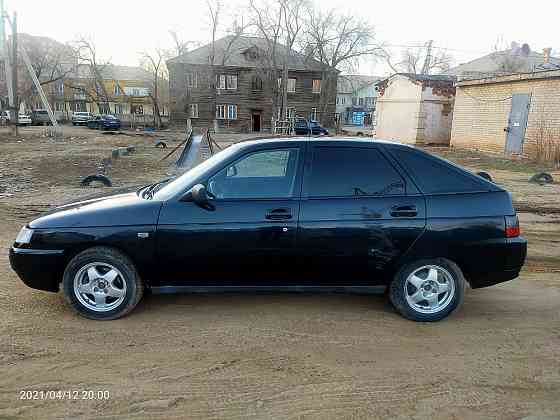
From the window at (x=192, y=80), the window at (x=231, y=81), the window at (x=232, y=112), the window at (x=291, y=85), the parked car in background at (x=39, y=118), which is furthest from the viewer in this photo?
the window at (x=291, y=85)

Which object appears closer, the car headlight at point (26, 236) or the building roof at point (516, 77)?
the car headlight at point (26, 236)

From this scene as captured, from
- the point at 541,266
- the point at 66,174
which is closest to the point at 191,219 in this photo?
the point at 541,266

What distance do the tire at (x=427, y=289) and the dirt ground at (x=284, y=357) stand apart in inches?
4.5

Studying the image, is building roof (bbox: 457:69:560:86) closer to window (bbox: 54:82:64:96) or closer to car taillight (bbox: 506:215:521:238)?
car taillight (bbox: 506:215:521:238)

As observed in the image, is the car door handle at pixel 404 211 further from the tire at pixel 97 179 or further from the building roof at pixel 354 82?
the building roof at pixel 354 82

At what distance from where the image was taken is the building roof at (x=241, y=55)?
4866 centimetres

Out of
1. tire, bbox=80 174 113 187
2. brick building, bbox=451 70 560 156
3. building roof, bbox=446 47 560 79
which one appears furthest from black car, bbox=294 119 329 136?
tire, bbox=80 174 113 187

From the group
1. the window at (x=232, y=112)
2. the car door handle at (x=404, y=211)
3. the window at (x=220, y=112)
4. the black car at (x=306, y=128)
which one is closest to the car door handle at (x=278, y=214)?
the car door handle at (x=404, y=211)

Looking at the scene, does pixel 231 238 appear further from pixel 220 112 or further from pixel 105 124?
pixel 220 112

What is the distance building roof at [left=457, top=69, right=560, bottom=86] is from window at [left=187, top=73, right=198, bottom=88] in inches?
1295

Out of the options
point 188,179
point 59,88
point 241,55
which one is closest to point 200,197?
point 188,179

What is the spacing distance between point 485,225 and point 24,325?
403 centimetres

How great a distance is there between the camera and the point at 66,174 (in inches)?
495

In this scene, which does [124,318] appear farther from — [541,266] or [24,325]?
[541,266]
